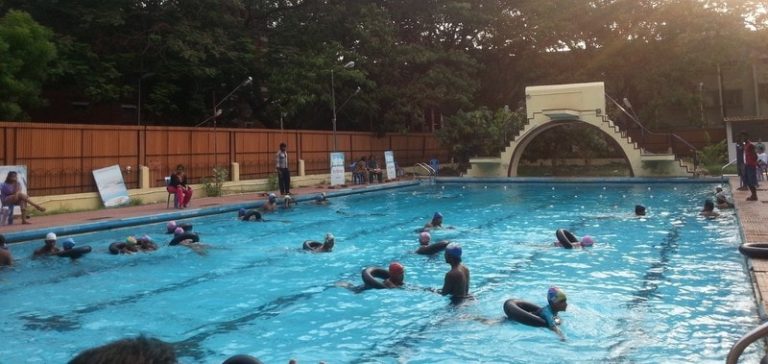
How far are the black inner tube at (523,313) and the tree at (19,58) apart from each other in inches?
713

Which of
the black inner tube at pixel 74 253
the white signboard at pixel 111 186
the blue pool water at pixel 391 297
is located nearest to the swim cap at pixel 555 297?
the blue pool water at pixel 391 297

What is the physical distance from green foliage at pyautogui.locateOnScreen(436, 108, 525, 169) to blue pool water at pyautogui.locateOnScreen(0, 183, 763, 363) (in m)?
17.5

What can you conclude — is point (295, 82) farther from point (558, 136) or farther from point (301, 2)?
point (558, 136)

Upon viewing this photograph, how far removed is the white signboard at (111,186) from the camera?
1983 cm

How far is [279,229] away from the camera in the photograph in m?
15.9

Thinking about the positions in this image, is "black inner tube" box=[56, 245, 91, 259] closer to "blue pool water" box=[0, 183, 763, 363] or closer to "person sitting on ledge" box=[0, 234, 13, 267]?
"blue pool water" box=[0, 183, 763, 363]

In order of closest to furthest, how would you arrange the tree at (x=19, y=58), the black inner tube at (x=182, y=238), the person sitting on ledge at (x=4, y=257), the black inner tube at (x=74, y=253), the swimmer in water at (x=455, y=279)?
the swimmer in water at (x=455, y=279)
the person sitting on ledge at (x=4, y=257)
the black inner tube at (x=74, y=253)
the black inner tube at (x=182, y=238)
the tree at (x=19, y=58)

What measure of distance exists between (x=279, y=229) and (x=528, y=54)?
99.1 feet

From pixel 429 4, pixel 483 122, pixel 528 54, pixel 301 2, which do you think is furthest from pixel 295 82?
pixel 528 54

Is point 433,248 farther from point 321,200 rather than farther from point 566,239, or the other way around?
point 321,200

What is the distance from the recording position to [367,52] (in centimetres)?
3328

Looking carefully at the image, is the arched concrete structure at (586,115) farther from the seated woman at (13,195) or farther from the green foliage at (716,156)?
the seated woman at (13,195)

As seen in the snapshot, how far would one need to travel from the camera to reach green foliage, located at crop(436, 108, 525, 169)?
3319 centimetres

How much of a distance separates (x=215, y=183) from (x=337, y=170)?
587 cm
